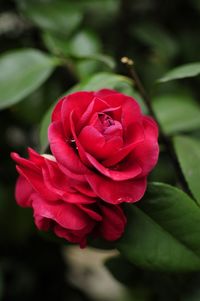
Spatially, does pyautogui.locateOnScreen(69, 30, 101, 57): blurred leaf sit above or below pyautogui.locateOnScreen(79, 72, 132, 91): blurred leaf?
below

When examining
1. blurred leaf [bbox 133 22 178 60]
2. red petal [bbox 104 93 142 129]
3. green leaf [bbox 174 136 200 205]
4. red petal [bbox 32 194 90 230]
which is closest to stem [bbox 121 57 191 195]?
green leaf [bbox 174 136 200 205]

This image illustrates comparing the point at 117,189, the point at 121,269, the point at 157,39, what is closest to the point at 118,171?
the point at 117,189

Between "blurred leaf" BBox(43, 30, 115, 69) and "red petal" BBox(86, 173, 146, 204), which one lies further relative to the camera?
"blurred leaf" BBox(43, 30, 115, 69)

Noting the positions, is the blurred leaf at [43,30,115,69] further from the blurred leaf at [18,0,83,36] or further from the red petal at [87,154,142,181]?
the red petal at [87,154,142,181]

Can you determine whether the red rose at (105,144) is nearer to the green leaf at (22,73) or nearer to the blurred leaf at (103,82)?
the blurred leaf at (103,82)

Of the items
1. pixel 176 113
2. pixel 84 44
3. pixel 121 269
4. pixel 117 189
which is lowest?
pixel 121 269

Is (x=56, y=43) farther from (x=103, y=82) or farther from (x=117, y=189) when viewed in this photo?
(x=117, y=189)

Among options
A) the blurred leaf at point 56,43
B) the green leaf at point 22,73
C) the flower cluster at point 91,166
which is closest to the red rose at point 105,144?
the flower cluster at point 91,166
